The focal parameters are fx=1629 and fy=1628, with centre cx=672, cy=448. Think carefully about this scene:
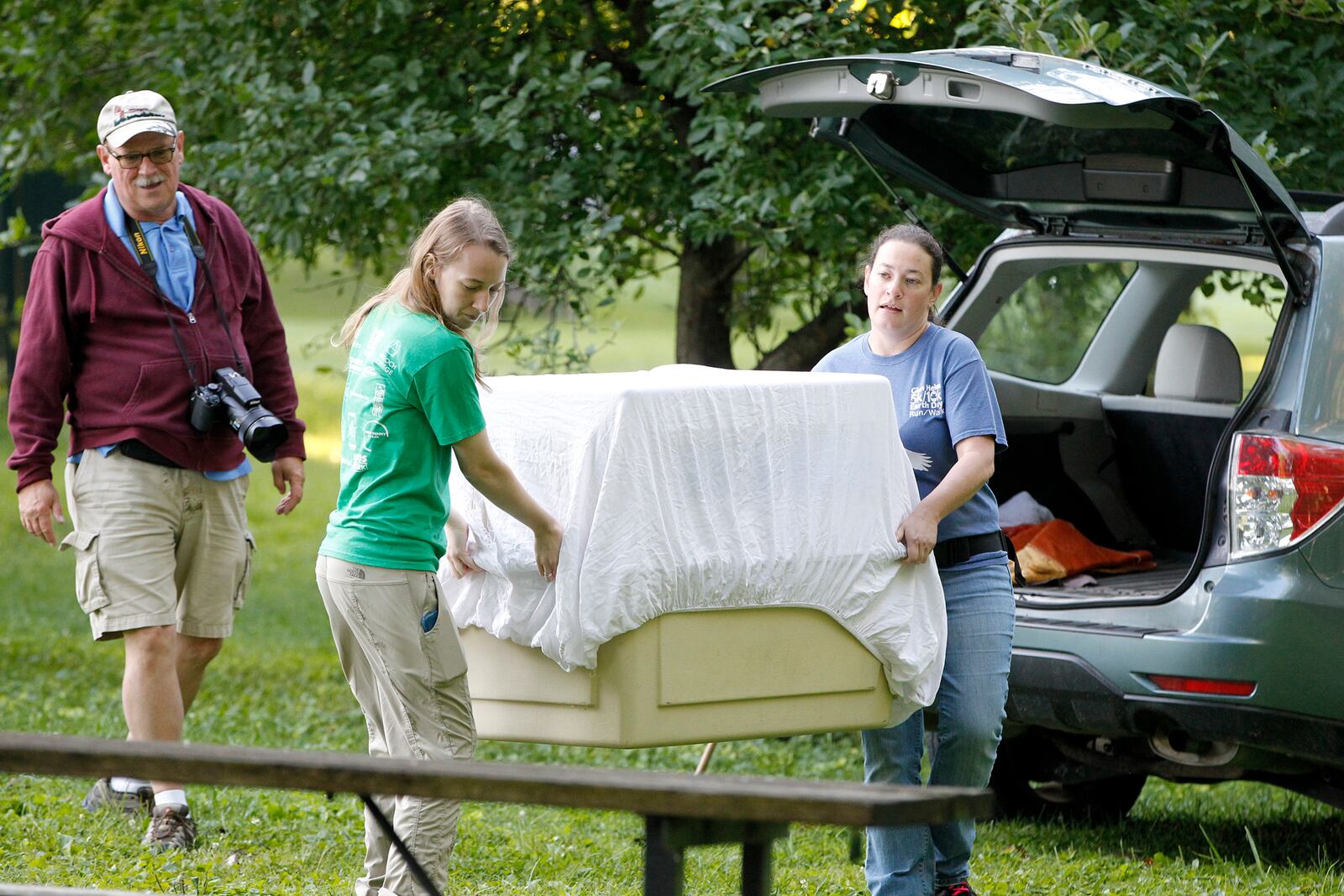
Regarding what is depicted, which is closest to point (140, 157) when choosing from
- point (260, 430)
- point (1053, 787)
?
point (260, 430)

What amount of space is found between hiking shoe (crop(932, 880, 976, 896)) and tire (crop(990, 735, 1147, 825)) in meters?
1.28

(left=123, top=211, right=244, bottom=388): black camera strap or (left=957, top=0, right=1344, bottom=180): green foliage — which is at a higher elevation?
(left=957, top=0, right=1344, bottom=180): green foliage

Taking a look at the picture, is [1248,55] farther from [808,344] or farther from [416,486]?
[416,486]

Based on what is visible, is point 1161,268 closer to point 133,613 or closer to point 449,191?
point 449,191

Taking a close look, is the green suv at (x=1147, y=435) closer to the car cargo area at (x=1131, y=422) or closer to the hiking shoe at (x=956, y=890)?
the car cargo area at (x=1131, y=422)

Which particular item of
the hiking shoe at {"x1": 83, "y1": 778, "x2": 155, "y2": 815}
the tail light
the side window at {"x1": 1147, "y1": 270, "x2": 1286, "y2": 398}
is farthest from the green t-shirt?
the side window at {"x1": 1147, "y1": 270, "x2": 1286, "y2": 398}

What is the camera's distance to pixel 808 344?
25.8 ft

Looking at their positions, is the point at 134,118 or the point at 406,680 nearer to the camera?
the point at 406,680

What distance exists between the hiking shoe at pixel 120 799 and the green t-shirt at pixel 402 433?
1.68 meters

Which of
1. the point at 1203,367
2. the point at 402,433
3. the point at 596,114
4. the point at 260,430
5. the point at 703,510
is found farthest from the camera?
the point at 596,114

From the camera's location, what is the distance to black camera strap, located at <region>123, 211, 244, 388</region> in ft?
14.3

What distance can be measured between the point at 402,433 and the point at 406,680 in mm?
505

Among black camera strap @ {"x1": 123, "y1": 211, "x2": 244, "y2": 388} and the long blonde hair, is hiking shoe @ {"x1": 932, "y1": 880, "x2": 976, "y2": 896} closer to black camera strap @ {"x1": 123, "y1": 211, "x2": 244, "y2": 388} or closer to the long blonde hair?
the long blonde hair

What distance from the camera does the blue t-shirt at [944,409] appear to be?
3701 mm
